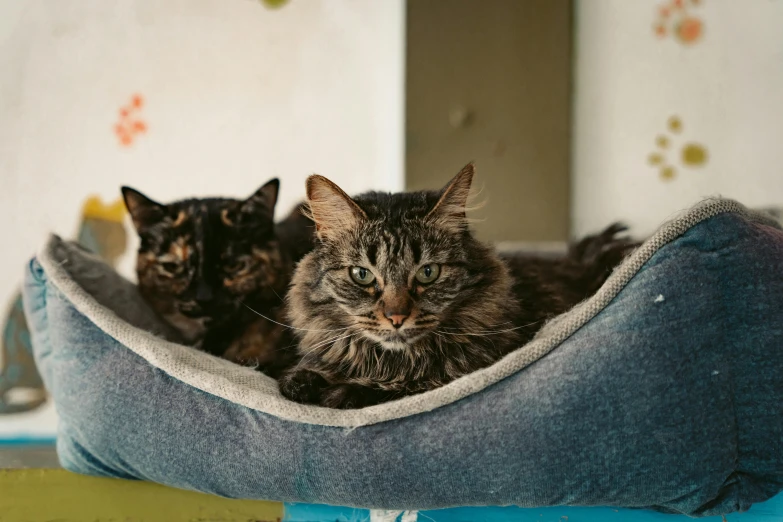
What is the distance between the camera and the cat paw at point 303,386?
3.75ft

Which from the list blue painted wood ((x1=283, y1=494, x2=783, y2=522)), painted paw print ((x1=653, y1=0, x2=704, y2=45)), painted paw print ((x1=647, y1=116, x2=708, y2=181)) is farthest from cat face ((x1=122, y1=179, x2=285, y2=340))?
painted paw print ((x1=653, y1=0, x2=704, y2=45))

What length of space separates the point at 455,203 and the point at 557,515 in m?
0.67

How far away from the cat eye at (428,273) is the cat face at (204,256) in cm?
58

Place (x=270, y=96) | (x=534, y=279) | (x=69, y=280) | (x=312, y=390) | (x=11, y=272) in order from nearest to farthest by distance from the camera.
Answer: (x=312, y=390) → (x=69, y=280) → (x=534, y=279) → (x=11, y=272) → (x=270, y=96)

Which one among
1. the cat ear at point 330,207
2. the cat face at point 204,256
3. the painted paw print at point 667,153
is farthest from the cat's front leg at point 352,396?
the painted paw print at point 667,153

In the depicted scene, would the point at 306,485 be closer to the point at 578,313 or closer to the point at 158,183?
the point at 578,313

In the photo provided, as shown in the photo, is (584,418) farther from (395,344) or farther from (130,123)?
(130,123)

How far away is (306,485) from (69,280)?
77 centimetres

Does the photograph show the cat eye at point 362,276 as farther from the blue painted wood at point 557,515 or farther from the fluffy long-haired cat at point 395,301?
the blue painted wood at point 557,515

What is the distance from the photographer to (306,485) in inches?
41.7

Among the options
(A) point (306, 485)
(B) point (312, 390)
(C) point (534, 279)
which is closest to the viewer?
(A) point (306, 485)

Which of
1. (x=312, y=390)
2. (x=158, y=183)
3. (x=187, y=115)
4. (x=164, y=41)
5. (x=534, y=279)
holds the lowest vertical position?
(x=312, y=390)

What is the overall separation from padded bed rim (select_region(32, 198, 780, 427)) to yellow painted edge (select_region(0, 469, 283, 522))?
25cm

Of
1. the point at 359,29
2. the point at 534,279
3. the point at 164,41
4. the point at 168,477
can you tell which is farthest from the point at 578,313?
the point at 164,41
